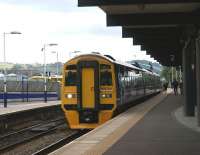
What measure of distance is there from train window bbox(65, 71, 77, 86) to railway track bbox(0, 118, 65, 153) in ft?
7.65

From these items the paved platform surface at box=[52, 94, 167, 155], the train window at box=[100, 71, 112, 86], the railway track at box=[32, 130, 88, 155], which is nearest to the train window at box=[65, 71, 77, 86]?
the train window at box=[100, 71, 112, 86]

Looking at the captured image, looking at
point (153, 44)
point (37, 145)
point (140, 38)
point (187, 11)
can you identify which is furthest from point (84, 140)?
point (153, 44)

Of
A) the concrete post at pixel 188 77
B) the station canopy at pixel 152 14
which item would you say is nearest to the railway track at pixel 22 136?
the station canopy at pixel 152 14

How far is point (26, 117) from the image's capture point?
103 ft

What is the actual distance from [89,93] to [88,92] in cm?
6

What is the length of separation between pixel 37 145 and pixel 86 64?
168 inches

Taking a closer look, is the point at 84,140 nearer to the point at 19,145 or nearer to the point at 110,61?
the point at 19,145

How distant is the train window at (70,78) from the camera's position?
23.6 m

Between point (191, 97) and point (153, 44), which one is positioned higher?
point (153, 44)

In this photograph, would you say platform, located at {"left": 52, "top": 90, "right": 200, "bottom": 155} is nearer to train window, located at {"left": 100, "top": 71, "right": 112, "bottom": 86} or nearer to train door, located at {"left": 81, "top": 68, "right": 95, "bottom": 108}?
train door, located at {"left": 81, "top": 68, "right": 95, "bottom": 108}

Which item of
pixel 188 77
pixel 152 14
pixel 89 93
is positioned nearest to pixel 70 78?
pixel 89 93

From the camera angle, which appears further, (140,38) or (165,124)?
(140,38)

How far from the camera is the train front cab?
23.2m

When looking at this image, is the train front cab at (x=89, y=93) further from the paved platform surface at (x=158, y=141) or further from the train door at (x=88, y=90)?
the paved platform surface at (x=158, y=141)
